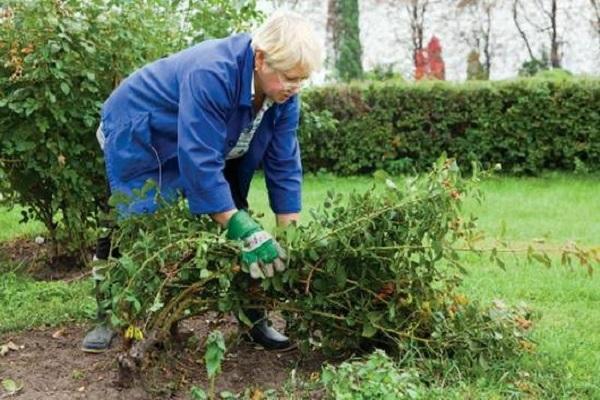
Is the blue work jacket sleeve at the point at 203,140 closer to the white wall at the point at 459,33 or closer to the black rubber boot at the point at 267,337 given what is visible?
the black rubber boot at the point at 267,337

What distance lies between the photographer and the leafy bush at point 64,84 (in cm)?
445

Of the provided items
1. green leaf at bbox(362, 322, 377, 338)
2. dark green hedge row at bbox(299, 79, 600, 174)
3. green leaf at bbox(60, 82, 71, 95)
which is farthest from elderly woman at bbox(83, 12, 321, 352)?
dark green hedge row at bbox(299, 79, 600, 174)

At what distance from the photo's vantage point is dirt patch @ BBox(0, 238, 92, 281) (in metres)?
5.08

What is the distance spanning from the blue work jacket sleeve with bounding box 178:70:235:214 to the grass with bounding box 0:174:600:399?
39.5 inches

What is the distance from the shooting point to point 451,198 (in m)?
2.77

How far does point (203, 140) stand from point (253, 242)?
1.20ft

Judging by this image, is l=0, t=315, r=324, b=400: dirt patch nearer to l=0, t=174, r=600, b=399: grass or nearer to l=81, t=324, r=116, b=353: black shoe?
l=81, t=324, r=116, b=353: black shoe

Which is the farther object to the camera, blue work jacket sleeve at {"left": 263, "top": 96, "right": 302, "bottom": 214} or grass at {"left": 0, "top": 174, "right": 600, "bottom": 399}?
blue work jacket sleeve at {"left": 263, "top": 96, "right": 302, "bottom": 214}

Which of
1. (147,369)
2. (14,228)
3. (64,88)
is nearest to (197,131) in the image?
(147,369)

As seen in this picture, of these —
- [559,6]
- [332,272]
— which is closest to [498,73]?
[559,6]

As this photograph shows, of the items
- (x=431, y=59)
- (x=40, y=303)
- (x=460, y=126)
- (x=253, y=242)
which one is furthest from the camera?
(x=431, y=59)

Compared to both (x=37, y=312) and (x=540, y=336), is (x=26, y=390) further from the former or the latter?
(x=540, y=336)

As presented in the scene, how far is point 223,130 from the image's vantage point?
9.25 feet

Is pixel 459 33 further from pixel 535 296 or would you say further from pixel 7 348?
pixel 7 348
